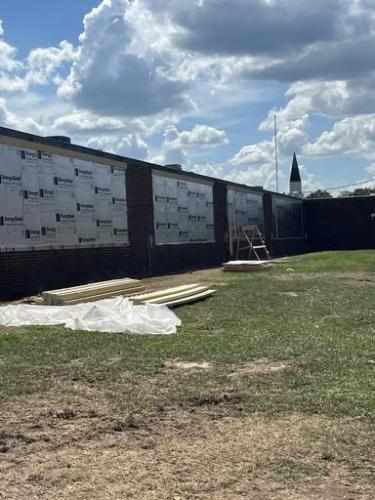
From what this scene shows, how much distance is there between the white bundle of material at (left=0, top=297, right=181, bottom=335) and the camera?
9875 millimetres

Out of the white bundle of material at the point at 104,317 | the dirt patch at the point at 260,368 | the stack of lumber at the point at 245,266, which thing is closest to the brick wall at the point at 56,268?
the white bundle of material at the point at 104,317

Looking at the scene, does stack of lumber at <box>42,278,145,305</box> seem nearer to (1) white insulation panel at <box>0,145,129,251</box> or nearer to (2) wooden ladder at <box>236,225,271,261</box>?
(1) white insulation panel at <box>0,145,129,251</box>

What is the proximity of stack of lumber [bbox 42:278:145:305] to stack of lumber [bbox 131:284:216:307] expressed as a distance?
98 centimetres

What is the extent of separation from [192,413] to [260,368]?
182cm

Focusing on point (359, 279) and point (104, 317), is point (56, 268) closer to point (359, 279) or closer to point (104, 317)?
point (104, 317)

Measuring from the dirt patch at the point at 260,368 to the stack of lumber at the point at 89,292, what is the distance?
632cm

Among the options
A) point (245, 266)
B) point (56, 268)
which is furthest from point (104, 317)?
point (245, 266)

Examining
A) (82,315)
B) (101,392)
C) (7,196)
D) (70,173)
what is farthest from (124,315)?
(70,173)

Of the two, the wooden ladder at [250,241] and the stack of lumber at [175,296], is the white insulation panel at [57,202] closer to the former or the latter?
the stack of lumber at [175,296]

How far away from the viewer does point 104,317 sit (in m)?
10.4

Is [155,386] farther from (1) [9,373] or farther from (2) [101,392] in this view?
(1) [9,373]

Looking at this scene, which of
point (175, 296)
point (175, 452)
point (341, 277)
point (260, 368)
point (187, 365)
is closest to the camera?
point (175, 452)

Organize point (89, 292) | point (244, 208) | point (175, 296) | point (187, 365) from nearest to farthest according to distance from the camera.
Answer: point (187, 365) → point (175, 296) → point (89, 292) → point (244, 208)

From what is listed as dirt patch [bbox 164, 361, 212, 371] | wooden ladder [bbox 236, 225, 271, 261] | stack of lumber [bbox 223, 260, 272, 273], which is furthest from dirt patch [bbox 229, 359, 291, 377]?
wooden ladder [bbox 236, 225, 271, 261]
